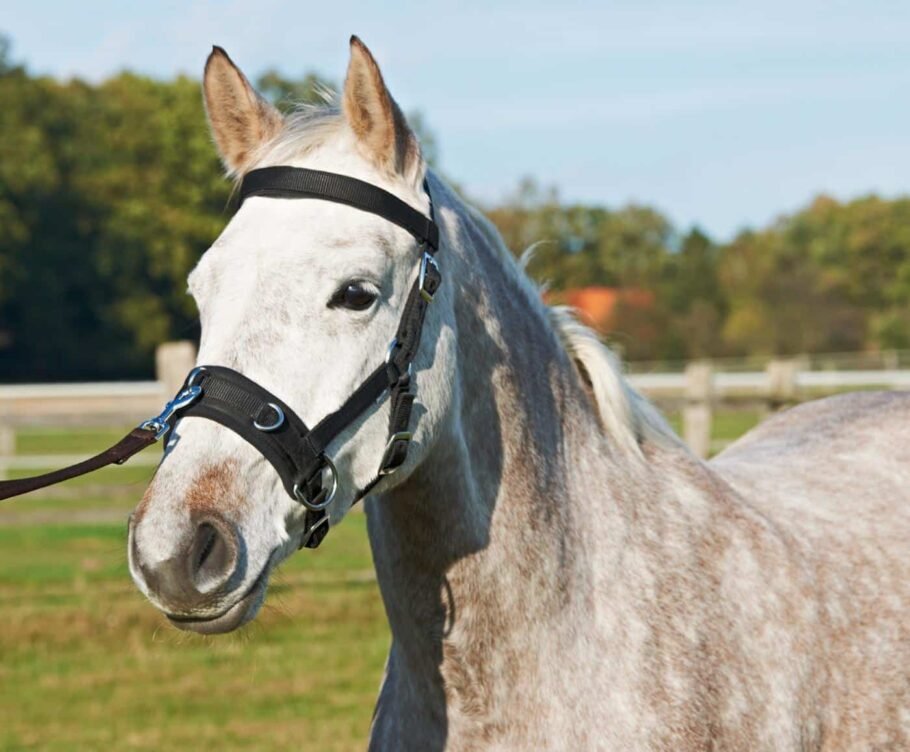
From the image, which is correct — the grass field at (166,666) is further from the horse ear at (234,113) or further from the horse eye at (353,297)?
the horse eye at (353,297)

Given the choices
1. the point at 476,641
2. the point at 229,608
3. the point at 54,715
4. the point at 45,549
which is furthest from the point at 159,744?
the point at 45,549

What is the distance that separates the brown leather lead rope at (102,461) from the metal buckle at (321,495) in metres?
0.38

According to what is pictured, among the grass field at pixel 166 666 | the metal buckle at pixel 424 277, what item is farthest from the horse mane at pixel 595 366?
the grass field at pixel 166 666

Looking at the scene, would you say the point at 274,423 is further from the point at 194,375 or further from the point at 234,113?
the point at 234,113

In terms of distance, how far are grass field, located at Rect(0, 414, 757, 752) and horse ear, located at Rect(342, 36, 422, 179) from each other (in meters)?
2.34

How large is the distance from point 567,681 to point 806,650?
65 cm

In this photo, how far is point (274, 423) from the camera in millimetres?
2512

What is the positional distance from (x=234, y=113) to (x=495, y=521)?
114cm

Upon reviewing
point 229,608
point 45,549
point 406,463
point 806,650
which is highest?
point 406,463

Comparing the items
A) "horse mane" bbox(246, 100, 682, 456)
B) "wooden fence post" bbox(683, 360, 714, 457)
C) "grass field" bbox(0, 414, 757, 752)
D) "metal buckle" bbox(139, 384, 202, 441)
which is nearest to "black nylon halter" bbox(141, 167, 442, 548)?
"metal buckle" bbox(139, 384, 202, 441)

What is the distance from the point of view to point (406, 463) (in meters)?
2.80

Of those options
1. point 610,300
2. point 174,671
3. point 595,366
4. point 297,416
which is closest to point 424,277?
point 297,416

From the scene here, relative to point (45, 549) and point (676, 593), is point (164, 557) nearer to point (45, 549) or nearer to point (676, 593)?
point (676, 593)

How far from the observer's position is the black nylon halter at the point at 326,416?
→ 2508 millimetres
